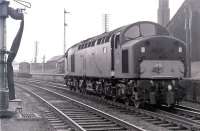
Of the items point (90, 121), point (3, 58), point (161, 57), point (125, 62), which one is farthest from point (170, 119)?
point (3, 58)

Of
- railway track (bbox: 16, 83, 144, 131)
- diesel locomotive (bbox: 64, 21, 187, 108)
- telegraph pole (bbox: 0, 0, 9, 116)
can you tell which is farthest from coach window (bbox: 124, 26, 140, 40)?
telegraph pole (bbox: 0, 0, 9, 116)

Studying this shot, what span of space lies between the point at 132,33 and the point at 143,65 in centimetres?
219

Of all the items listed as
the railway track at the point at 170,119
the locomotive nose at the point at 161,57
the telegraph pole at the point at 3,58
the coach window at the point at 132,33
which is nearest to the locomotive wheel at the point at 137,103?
the railway track at the point at 170,119

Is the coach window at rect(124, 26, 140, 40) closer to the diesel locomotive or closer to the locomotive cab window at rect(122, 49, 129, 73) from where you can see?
the diesel locomotive

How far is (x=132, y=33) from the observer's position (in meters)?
16.9

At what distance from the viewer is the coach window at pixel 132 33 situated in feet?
54.9

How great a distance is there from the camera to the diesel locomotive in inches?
596

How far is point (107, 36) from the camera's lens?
61.5 ft

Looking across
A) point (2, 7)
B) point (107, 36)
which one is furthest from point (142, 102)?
point (2, 7)

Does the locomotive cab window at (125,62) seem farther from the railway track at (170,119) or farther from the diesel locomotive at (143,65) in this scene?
the railway track at (170,119)

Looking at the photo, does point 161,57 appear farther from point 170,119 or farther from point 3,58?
point 3,58

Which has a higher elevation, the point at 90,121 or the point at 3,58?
the point at 3,58

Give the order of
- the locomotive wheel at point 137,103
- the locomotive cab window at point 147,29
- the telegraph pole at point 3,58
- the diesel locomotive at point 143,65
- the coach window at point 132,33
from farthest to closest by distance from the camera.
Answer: the locomotive cab window at point 147,29 < the coach window at point 132,33 < the locomotive wheel at point 137,103 < the diesel locomotive at point 143,65 < the telegraph pole at point 3,58

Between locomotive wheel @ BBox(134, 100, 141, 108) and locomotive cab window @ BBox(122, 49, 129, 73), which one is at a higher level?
locomotive cab window @ BBox(122, 49, 129, 73)
